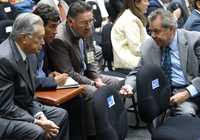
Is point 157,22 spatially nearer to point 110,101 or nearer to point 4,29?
point 110,101

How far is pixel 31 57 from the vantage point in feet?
10.2

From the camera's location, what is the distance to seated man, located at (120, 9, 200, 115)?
3.26 metres

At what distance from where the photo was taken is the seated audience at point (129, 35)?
4090mm

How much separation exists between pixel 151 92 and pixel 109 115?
47 centimetres

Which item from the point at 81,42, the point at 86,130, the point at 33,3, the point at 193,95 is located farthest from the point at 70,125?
the point at 33,3

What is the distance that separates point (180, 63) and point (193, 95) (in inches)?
10.9

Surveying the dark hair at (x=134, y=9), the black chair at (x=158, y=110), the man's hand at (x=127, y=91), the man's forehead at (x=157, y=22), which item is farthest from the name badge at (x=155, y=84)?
the dark hair at (x=134, y=9)

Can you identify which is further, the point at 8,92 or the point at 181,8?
the point at 181,8

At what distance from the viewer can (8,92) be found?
8.84ft

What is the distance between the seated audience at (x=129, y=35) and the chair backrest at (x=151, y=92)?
3.00 ft

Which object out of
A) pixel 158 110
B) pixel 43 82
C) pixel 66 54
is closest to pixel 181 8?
pixel 66 54

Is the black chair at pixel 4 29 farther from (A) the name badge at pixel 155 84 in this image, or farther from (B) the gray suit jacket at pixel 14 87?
(A) the name badge at pixel 155 84

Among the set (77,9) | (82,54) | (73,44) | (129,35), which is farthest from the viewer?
(129,35)

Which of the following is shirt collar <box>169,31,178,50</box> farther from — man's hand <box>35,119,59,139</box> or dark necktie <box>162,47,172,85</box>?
man's hand <box>35,119,59,139</box>
